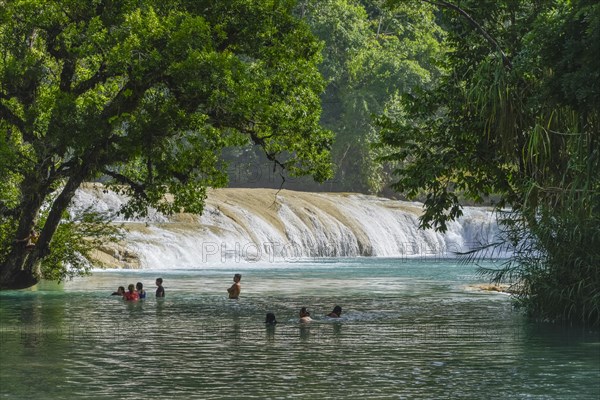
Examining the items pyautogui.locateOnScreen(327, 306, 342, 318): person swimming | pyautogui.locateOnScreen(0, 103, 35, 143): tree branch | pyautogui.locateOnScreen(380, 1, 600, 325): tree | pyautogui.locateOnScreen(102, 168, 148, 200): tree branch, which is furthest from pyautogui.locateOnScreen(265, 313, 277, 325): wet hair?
pyautogui.locateOnScreen(0, 103, 35, 143): tree branch

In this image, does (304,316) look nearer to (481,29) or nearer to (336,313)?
(336,313)

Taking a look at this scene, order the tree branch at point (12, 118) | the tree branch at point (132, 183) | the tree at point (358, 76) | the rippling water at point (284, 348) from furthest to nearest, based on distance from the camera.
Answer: the tree at point (358, 76)
the tree branch at point (132, 183)
the tree branch at point (12, 118)
the rippling water at point (284, 348)

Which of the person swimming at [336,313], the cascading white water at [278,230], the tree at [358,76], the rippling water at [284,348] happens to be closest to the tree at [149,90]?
the rippling water at [284,348]

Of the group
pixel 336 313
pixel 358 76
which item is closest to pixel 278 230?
pixel 336 313

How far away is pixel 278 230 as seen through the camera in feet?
172

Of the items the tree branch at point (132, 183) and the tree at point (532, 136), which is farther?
the tree branch at point (132, 183)

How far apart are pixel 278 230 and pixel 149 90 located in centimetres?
2613

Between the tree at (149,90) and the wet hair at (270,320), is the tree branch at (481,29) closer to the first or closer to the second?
the tree at (149,90)

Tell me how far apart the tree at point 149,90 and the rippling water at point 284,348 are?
341cm

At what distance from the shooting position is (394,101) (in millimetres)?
80000

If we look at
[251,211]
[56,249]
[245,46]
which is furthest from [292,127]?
[251,211]

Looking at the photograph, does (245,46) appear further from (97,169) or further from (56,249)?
(56,249)

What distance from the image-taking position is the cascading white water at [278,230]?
45.0 metres

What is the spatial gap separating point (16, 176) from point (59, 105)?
11.4 ft
